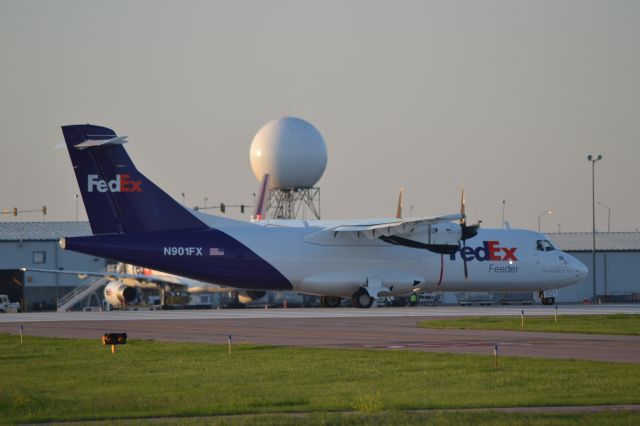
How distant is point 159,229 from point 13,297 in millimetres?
37822

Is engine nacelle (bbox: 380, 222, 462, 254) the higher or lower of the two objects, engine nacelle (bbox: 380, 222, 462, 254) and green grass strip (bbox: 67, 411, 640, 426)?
the higher

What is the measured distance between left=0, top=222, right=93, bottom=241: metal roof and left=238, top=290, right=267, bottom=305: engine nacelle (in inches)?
993

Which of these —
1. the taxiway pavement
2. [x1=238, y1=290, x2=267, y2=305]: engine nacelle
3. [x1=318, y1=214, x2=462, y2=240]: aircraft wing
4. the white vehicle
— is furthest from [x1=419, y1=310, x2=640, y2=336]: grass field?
the white vehicle

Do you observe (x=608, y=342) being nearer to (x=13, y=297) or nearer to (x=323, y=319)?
(x=323, y=319)

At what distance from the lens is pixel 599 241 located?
93875 millimetres

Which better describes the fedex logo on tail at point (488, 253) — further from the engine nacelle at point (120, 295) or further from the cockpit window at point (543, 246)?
the engine nacelle at point (120, 295)

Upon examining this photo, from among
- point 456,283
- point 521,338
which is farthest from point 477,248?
point 521,338

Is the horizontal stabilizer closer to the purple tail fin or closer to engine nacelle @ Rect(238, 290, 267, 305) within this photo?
the purple tail fin

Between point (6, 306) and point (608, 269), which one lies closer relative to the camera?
point (6, 306)

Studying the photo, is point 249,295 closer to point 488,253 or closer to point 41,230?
point 488,253

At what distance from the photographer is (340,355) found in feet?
83.7

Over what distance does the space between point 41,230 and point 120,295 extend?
2581cm

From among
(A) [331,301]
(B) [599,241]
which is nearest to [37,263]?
(A) [331,301]

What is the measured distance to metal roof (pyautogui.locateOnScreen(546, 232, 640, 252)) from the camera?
299 feet
